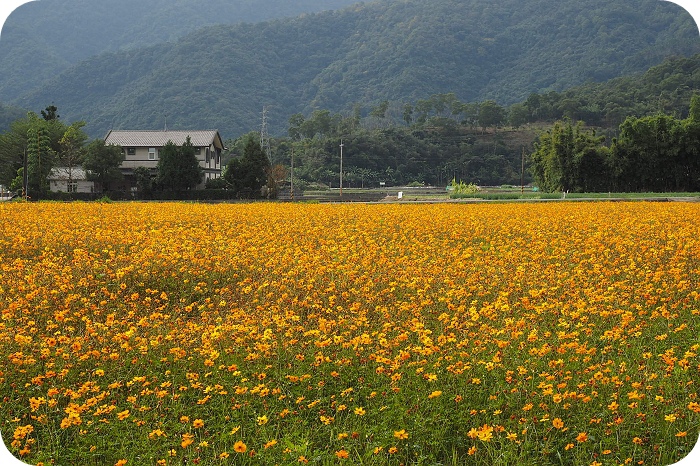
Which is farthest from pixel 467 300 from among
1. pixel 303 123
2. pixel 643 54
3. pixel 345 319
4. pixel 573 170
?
pixel 643 54

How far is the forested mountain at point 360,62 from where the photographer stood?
7281 centimetres

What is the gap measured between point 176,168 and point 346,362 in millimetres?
30630

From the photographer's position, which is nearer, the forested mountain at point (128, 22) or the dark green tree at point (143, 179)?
the dark green tree at point (143, 179)

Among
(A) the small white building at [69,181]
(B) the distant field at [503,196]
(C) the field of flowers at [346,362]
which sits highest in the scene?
(A) the small white building at [69,181]

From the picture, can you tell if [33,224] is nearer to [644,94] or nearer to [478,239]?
[478,239]

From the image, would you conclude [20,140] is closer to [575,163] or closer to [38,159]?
[38,159]

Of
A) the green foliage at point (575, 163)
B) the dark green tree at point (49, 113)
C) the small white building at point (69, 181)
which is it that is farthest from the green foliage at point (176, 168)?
the green foliage at point (575, 163)

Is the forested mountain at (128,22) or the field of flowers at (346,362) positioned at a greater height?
the forested mountain at (128,22)

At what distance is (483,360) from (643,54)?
84185 mm

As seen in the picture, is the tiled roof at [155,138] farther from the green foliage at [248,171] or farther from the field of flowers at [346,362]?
the field of flowers at [346,362]

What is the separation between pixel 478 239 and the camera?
9781mm

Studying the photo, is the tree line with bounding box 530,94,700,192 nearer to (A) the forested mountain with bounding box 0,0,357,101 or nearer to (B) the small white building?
(A) the forested mountain with bounding box 0,0,357,101

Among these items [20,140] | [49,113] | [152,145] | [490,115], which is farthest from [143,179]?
[490,115]

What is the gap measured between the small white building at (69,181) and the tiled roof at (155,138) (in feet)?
9.53
